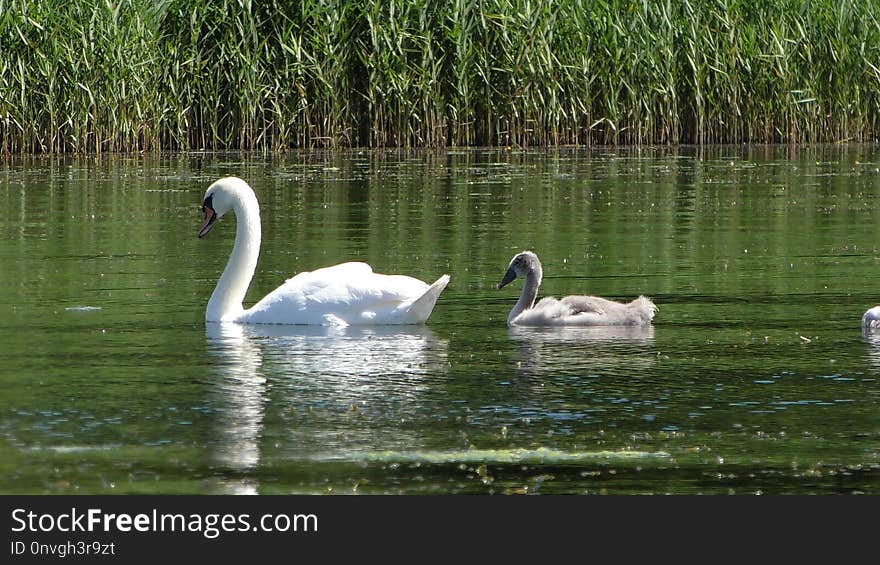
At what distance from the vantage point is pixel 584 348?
8375 millimetres

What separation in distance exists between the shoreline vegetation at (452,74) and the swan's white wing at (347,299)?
14.0 m

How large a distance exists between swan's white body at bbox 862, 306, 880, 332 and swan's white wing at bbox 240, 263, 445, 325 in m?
2.18

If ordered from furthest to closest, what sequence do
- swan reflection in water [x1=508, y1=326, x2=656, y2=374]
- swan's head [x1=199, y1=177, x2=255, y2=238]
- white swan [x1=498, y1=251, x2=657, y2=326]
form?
swan's head [x1=199, y1=177, x2=255, y2=238]
white swan [x1=498, y1=251, x2=657, y2=326]
swan reflection in water [x1=508, y1=326, x2=656, y2=374]

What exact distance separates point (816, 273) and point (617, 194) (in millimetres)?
6563

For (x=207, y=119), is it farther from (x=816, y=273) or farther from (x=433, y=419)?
(x=433, y=419)

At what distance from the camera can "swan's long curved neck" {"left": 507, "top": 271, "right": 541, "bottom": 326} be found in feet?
30.1

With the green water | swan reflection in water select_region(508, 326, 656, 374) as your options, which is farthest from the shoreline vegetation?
swan reflection in water select_region(508, 326, 656, 374)

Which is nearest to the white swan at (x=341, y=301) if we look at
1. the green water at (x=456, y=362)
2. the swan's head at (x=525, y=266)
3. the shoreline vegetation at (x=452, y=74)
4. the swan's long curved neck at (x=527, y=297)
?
the green water at (x=456, y=362)

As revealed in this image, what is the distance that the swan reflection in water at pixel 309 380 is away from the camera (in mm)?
6184

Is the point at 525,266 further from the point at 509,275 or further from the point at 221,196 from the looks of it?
the point at 221,196

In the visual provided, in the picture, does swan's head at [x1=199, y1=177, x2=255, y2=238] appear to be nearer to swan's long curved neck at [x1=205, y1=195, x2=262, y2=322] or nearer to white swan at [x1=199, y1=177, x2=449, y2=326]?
swan's long curved neck at [x1=205, y1=195, x2=262, y2=322]

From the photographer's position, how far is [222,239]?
13.8 metres

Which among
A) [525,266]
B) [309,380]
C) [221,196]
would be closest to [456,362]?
[309,380]

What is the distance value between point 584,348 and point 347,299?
1317 mm
